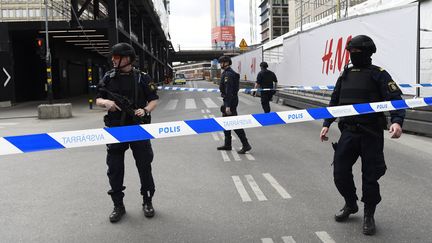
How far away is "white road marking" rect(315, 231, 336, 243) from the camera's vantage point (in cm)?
397

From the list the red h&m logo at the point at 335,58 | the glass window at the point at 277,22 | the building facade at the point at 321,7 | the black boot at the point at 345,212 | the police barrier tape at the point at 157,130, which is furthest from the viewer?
the glass window at the point at 277,22

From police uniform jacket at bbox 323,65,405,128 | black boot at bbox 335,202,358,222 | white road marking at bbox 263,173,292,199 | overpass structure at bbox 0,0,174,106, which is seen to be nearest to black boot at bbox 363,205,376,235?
black boot at bbox 335,202,358,222

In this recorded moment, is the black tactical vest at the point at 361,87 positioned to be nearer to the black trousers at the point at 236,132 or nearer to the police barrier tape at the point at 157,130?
the police barrier tape at the point at 157,130

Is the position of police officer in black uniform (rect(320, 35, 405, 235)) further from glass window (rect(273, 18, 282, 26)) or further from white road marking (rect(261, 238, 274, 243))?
glass window (rect(273, 18, 282, 26))

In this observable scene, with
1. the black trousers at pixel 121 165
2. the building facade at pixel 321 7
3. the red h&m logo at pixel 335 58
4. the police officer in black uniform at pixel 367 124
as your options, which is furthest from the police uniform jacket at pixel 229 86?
the building facade at pixel 321 7

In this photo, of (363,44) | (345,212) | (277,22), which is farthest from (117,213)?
(277,22)

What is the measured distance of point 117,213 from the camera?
4.70 metres

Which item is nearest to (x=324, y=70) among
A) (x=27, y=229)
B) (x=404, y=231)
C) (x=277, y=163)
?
(x=277, y=163)

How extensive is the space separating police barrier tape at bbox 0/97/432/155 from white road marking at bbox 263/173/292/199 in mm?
1145

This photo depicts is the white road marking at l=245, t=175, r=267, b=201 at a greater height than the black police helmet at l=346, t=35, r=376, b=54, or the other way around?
the black police helmet at l=346, t=35, r=376, b=54

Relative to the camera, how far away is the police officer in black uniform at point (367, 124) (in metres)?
4.14

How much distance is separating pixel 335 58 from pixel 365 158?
1012cm

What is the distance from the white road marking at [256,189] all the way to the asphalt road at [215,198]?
0.01 metres

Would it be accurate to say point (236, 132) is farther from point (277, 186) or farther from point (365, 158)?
point (365, 158)
